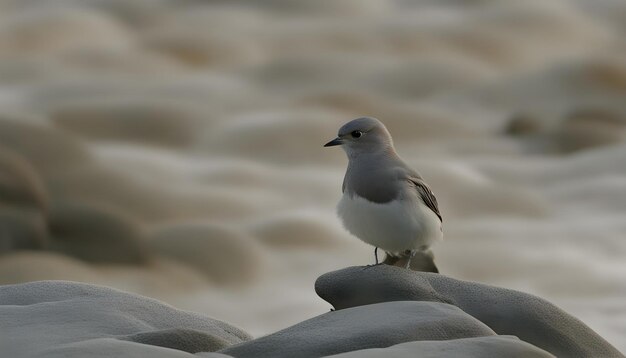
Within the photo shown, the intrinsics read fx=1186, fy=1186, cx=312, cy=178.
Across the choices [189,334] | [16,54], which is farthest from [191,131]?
[189,334]

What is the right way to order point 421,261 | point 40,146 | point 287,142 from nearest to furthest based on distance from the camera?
point 421,261
point 40,146
point 287,142

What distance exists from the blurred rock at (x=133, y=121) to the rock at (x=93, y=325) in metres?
16.9

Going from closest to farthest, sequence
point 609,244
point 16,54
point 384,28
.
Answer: point 609,244
point 16,54
point 384,28

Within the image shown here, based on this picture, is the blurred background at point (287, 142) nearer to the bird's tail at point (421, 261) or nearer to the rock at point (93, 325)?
the bird's tail at point (421, 261)

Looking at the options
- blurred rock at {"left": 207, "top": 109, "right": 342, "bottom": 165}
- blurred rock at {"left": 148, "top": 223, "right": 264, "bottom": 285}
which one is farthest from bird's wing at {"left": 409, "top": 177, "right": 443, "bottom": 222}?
blurred rock at {"left": 207, "top": 109, "right": 342, "bottom": 165}

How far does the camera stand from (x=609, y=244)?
18.6 m

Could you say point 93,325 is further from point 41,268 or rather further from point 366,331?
point 41,268

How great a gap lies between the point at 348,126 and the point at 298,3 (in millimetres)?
23873

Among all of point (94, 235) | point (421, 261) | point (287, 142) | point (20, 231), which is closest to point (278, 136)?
point (287, 142)

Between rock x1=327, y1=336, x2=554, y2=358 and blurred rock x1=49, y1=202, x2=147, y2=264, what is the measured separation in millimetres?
11809

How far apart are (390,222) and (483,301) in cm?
70

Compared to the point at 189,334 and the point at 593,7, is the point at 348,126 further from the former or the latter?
the point at 593,7

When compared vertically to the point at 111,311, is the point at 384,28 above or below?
above

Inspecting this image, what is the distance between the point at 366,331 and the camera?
4785 mm
